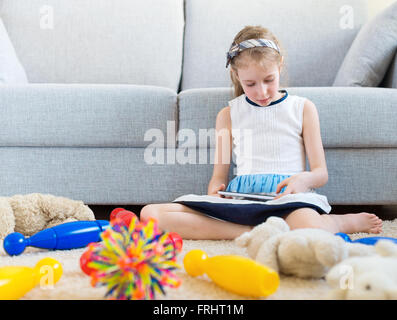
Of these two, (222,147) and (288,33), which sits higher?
(288,33)

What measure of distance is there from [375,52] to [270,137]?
66 centimetres

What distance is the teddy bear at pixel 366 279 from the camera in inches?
20.7

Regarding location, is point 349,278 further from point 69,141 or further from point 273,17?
point 273,17

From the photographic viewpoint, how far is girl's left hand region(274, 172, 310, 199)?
1.12 meters

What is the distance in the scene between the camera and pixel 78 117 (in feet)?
4.61

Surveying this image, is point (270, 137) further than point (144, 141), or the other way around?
point (144, 141)

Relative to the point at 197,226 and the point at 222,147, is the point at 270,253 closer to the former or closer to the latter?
the point at 197,226

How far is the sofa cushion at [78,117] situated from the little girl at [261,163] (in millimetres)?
255

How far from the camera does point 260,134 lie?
1326 millimetres

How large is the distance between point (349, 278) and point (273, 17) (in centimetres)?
179

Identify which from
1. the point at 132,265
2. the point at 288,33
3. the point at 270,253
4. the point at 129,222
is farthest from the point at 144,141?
the point at 288,33

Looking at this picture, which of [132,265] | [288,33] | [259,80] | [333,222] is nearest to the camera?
[132,265]

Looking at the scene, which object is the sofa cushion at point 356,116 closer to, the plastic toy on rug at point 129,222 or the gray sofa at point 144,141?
the gray sofa at point 144,141

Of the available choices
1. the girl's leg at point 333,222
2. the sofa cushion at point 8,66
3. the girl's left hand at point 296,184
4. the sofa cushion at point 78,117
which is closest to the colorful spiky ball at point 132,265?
the girl's leg at point 333,222
